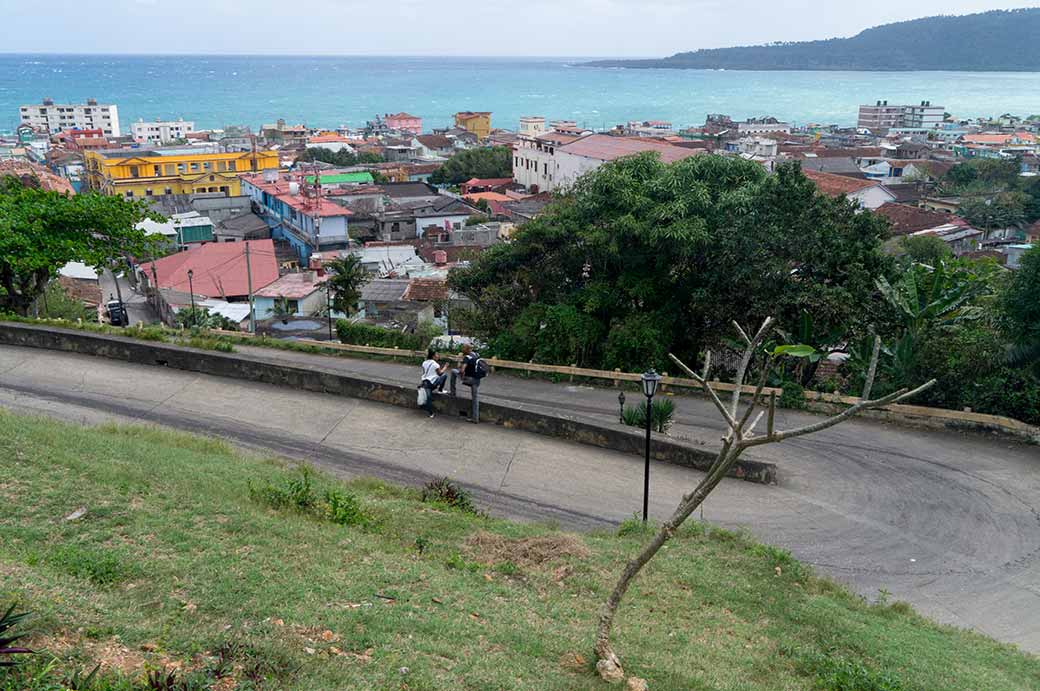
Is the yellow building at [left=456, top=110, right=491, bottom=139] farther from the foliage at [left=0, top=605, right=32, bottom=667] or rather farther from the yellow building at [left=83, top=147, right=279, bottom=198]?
the foliage at [left=0, top=605, right=32, bottom=667]

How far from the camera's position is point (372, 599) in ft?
25.2

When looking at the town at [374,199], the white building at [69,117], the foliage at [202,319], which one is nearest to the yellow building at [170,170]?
the town at [374,199]

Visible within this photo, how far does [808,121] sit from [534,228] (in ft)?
618

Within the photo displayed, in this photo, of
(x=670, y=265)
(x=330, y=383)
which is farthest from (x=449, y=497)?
(x=670, y=265)

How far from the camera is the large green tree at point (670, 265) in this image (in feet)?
59.7

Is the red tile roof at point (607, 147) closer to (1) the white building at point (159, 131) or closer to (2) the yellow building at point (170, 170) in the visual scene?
(2) the yellow building at point (170, 170)

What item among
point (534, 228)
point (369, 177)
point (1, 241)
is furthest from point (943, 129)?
point (1, 241)

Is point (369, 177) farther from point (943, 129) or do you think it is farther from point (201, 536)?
point (943, 129)

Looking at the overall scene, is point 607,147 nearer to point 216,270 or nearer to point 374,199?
point 374,199

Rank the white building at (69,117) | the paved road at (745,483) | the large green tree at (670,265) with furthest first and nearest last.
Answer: the white building at (69,117) < the large green tree at (670,265) < the paved road at (745,483)

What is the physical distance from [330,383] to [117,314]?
19868 mm

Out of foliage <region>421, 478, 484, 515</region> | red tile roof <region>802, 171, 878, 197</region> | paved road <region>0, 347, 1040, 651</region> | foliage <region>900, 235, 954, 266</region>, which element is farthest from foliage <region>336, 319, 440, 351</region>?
red tile roof <region>802, 171, 878, 197</region>

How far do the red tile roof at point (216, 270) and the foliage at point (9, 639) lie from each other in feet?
115

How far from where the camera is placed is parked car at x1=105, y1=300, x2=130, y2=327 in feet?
101
